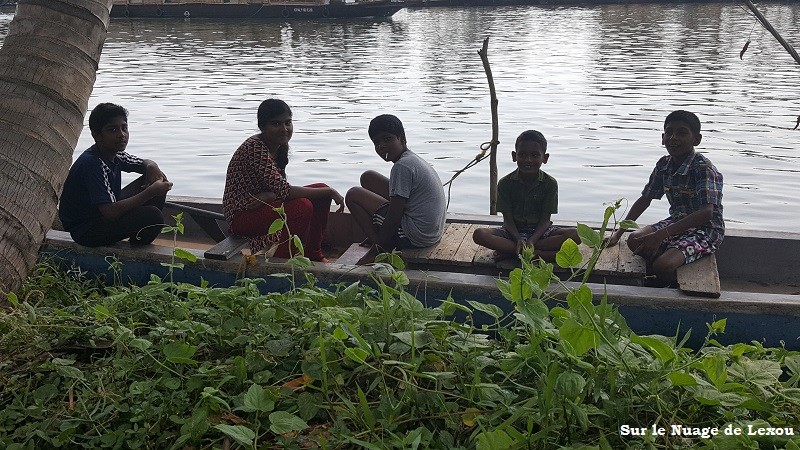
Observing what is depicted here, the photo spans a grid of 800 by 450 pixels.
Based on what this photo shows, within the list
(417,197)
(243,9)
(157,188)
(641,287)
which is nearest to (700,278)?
(641,287)

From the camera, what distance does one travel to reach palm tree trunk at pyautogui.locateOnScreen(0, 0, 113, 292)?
2.79 metres

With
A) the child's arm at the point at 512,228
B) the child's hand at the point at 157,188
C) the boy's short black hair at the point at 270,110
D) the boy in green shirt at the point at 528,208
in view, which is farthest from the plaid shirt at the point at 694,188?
the child's hand at the point at 157,188

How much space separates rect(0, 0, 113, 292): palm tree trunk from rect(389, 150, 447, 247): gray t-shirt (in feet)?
5.84

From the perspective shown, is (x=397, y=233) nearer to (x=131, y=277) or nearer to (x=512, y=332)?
(x=131, y=277)

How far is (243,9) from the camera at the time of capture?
30922 millimetres

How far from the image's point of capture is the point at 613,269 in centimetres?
409

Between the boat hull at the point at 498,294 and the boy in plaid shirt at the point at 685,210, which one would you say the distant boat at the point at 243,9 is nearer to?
the boat hull at the point at 498,294

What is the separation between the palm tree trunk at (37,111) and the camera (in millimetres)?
2793

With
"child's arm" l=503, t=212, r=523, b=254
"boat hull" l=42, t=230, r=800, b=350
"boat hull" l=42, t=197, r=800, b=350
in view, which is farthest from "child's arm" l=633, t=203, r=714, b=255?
"child's arm" l=503, t=212, r=523, b=254

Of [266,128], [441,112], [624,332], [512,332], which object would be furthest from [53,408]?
[441,112]

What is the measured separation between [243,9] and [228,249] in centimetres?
2832

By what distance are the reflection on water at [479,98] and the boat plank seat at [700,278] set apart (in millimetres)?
3977

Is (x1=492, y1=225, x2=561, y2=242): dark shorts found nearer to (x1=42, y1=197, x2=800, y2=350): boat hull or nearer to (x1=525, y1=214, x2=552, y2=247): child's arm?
(x1=525, y1=214, x2=552, y2=247): child's arm

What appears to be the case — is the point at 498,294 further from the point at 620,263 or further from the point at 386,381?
the point at 386,381
